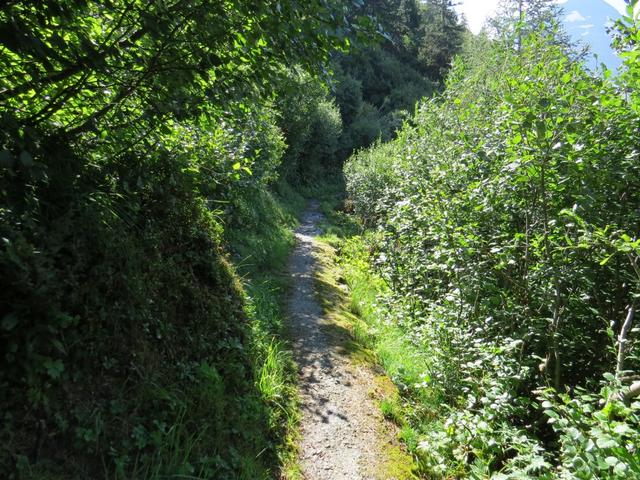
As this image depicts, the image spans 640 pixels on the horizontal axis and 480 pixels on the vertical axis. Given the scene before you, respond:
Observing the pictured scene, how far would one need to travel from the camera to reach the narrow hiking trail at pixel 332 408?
3996 mm

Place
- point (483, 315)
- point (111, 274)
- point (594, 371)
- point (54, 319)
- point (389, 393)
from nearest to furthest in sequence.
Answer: point (54, 319) → point (111, 274) → point (594, 371) → point (483, 315) → point (389, 393)

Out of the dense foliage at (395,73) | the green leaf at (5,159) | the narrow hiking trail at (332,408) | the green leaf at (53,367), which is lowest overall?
the narrow hiking trail at (332,408)

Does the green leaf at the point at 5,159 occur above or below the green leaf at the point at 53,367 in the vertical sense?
above

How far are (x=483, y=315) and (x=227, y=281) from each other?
3.15 m

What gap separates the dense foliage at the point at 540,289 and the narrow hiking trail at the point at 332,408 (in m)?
0.49

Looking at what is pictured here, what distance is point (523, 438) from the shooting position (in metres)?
3.10

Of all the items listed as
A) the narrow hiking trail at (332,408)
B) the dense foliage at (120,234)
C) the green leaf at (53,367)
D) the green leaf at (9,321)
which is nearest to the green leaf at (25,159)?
the dense foliage at (120,234)

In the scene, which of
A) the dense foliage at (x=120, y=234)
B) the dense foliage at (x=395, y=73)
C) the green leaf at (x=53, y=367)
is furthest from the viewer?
the dense foliage at (x=395, y=73)

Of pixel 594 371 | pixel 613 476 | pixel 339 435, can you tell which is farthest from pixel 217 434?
pixel 594 371

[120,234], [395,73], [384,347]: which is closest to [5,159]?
[120,234]

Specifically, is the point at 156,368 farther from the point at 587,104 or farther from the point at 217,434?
the point at 587,104

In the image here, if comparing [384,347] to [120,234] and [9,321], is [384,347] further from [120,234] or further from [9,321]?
[9,321]

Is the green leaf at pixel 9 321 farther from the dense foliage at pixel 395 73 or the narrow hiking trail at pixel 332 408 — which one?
the dense foliage at pixel 395 73

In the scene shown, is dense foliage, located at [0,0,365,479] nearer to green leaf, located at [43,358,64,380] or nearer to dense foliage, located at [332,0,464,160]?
green leaf, located at [43,358,64,380]
